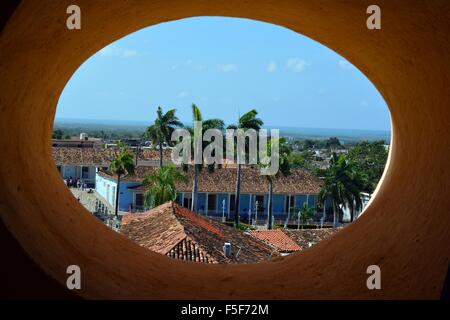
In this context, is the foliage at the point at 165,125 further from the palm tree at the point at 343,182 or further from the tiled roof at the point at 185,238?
the tiled roof at the point at 185,238

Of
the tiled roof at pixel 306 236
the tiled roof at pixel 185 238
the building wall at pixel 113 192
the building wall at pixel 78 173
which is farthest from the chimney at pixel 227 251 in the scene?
the building wall at pixel 78 173

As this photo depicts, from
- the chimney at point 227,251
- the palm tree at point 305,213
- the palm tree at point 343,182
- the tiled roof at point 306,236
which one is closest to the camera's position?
the chimney at point 227,251

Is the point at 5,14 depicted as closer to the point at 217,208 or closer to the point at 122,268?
the point at 122,268

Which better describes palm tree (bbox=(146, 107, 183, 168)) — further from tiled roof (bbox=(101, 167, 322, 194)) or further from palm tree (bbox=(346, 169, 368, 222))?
palm tree (bbox=(346, 169, 368, 222))

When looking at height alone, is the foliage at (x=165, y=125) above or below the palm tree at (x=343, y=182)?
Result: above

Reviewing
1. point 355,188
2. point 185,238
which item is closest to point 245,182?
point 355,188

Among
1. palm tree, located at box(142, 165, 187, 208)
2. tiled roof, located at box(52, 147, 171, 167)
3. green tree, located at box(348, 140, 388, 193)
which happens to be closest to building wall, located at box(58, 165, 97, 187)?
tiled roof, located at box(52, 147, 171, 167)
